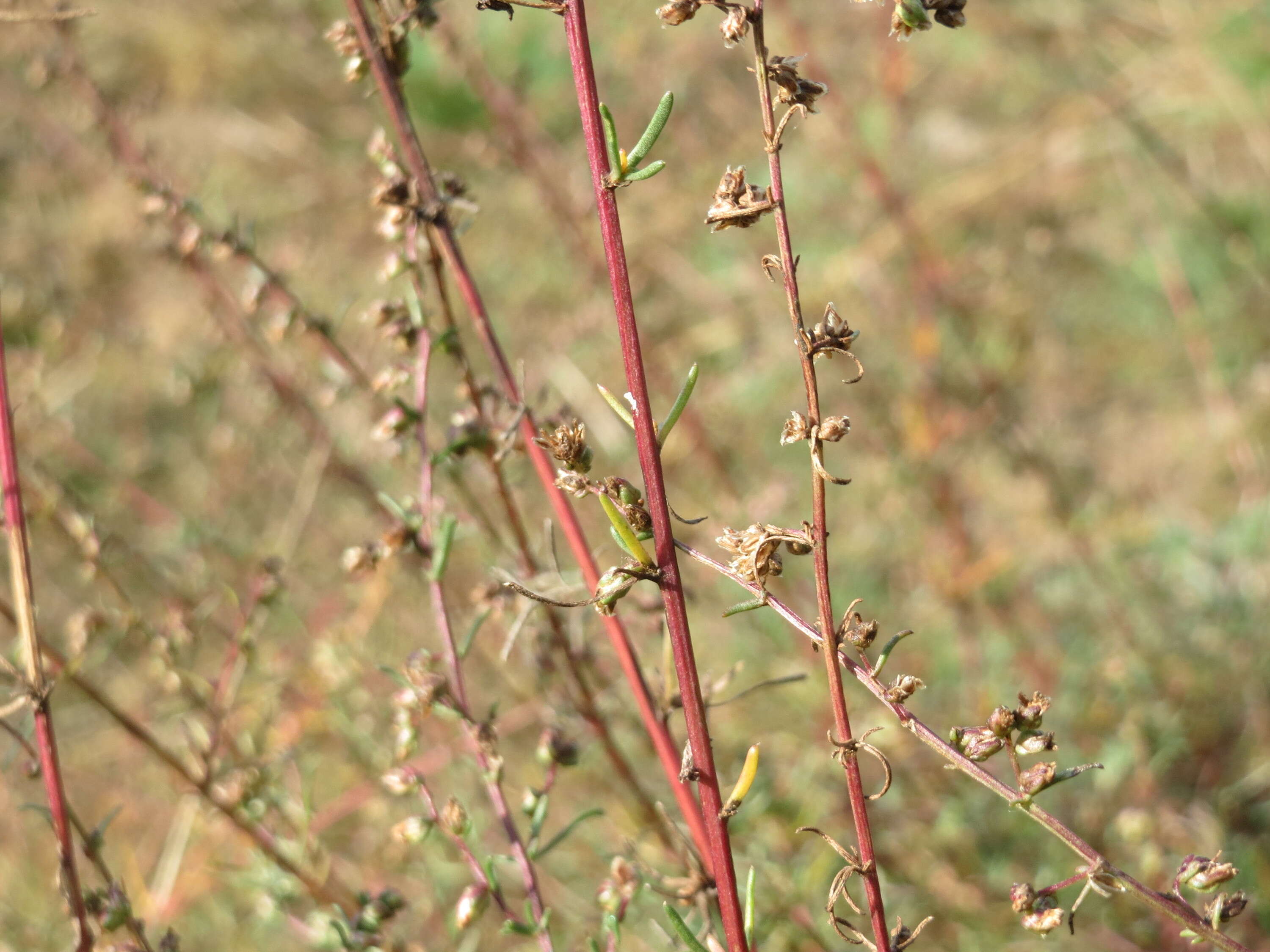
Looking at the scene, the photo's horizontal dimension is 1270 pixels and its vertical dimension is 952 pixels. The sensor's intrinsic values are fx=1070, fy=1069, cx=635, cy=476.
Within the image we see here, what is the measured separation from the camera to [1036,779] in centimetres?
81

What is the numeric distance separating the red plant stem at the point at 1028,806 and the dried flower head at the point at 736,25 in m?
0.38

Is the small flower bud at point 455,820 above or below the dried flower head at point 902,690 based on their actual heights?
below

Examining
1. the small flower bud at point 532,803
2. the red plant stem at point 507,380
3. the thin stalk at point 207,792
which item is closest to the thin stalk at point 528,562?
the red plant stem at point 507,380

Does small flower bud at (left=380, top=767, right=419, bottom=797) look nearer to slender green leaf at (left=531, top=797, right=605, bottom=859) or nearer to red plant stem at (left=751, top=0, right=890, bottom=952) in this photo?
slender green leaf at (left=531, top=797, right=605, bottom=859)

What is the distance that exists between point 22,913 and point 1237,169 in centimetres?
431

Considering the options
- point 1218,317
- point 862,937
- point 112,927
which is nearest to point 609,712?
point 112,927

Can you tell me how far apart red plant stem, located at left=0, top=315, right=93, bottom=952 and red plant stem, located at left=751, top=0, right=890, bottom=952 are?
76 centimetres

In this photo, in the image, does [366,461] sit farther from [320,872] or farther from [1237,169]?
[1237,169]

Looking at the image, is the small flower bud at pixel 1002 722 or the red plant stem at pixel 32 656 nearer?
the small flower bud at pixel 1002 722

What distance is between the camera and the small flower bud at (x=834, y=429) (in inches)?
30.9

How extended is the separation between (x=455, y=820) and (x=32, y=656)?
47 cm

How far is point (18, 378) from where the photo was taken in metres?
2.50

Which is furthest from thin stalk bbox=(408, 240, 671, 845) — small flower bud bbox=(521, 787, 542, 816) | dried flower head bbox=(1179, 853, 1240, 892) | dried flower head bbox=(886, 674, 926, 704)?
dried flower head bbox=(1179, 853, 1240, 892)

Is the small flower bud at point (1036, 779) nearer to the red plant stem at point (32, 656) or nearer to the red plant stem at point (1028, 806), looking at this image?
the red plant stem at point (1028, 806)
